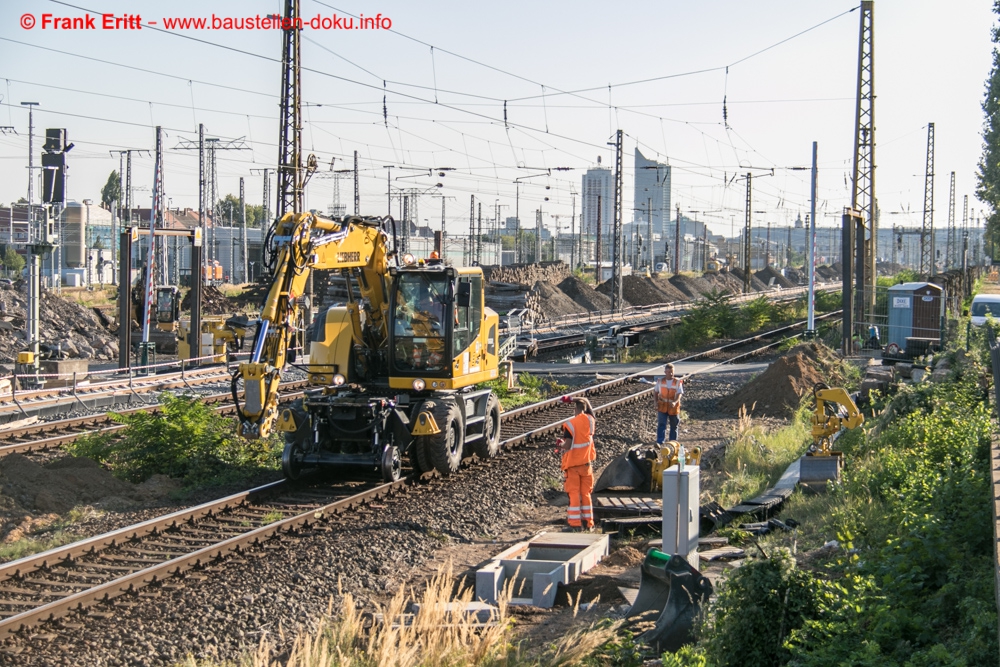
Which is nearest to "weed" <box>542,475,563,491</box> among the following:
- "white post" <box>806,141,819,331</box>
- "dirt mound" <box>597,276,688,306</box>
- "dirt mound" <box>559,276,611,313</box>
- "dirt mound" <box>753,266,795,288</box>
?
"white post" <box>806,141,819,331</box>

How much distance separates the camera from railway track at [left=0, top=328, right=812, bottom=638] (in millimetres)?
8539

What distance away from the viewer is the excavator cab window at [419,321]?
14.4 meters

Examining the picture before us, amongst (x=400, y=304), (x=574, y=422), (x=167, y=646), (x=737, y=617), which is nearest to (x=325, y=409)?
(x=400, y=304)

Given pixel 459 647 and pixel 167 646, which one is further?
pixel 167 646

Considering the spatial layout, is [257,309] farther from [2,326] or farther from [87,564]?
[87,564]

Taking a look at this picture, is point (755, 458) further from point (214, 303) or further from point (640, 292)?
point (640, 292)

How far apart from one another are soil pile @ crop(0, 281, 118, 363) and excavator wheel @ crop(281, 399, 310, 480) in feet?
78.8

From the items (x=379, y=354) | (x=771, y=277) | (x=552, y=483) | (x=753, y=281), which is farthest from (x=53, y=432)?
(x=771, y=277)

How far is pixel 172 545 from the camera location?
10.4 m

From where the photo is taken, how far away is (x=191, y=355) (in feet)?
91.6

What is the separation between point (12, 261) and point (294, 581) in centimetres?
7184

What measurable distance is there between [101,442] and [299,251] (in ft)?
16.9

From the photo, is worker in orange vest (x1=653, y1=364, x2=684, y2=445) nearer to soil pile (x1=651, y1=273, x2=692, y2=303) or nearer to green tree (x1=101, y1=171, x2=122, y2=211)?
soil pile (x1=651, y1=273, x2=692, y2=303)

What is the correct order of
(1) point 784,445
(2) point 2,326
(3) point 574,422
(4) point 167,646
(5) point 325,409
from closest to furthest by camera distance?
1. (4) point 167,646
2. (3) point 574,422
3. (5) point 325,409
4. (1) point 784,445
5. (2) point 2,326
